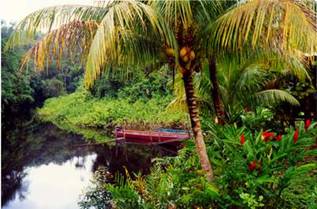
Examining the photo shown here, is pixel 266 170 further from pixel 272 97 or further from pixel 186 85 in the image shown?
pixel 272 97

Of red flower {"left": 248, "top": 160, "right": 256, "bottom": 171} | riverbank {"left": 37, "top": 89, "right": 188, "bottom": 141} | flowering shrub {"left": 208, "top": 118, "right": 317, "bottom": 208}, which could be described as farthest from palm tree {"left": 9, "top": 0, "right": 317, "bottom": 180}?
riverbank {"left": 37, "top": 89, "right": 188, "bottom": 141}

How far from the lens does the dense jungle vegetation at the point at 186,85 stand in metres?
1.89

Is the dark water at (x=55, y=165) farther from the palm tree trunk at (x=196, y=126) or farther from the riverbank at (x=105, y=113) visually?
the palm tree trunk at (x=196, y=126)

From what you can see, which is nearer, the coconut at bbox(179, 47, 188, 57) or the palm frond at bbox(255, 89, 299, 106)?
the coconut at bbox(179, 47, 188, 57)

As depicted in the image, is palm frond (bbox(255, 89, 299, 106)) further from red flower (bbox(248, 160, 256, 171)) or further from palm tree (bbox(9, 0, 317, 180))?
red flower (bbox(248, 160, 256, 171))

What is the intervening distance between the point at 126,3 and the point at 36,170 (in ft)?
6.27

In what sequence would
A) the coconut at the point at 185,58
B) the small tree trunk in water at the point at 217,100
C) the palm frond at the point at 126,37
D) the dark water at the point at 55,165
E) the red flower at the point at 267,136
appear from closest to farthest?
the palm frond at the point at 126,37, the red flower at the point at 267,136, the coconut at the point at 185,58, the small tree trunk in water at the point at 217,100, the dark water at the point at 55,165

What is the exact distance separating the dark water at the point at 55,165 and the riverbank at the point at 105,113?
0.36 feet

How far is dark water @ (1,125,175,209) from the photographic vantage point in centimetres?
313

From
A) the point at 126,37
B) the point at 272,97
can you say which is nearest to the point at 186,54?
the point at 126,37

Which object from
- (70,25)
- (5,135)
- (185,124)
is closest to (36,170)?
(5,135)

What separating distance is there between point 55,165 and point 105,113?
0.70 m

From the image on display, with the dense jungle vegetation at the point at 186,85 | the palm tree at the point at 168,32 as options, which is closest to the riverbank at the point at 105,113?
the dense jungle vegetation at the point at 186,85

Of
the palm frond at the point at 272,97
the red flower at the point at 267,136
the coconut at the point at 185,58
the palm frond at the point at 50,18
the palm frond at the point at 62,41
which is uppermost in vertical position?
the palm frond at the point at 50,18
